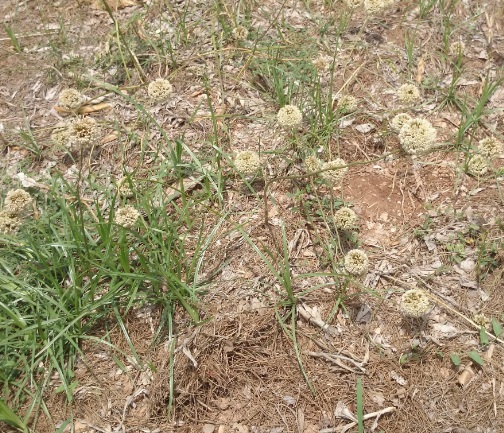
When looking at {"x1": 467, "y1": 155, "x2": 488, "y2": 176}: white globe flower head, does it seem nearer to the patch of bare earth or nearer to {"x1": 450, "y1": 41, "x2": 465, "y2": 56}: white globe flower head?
the patch of bare earth

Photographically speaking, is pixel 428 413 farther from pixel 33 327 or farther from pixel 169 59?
pixel 169 59

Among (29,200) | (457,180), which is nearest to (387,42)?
(457,180)

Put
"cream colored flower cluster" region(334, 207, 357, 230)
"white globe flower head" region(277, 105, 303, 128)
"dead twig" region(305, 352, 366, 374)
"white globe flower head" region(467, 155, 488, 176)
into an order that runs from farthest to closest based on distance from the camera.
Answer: "white globe flower head" region(467, 155, 488, 176) < "white globe flower head" region(277, 105, 303, 128) < "cream colored flower cluster" region(334, 207, 357, 230) < "dead twig" region(305, 352, 366, 374)

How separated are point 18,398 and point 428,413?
7.71 ft

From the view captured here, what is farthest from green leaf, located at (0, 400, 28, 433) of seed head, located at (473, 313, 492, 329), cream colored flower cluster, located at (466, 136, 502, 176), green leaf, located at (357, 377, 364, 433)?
cream colored flower cluster, located at (466, 136, 502, 176)

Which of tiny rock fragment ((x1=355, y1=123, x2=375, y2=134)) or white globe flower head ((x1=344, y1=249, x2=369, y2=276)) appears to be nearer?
white globe flower head ((x1=344, y1=249, x2=369, y2=276))

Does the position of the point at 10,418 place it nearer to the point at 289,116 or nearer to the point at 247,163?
the point at 247,163

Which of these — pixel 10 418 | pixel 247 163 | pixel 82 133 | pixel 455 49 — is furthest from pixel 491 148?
pixel 10 418

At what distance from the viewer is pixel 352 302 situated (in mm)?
2943

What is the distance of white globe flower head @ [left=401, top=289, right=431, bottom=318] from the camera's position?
2.60 m

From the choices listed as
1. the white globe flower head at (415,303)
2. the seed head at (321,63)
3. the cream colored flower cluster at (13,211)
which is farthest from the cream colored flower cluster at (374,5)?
the cream colored flower cluster at (13,211)

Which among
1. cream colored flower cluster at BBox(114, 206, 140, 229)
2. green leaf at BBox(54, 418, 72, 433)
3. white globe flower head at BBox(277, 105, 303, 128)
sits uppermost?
white globe flower head at BBox(277, 105, 303, 128)

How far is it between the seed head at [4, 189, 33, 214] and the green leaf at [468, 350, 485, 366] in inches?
114

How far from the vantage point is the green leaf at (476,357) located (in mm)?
2654
